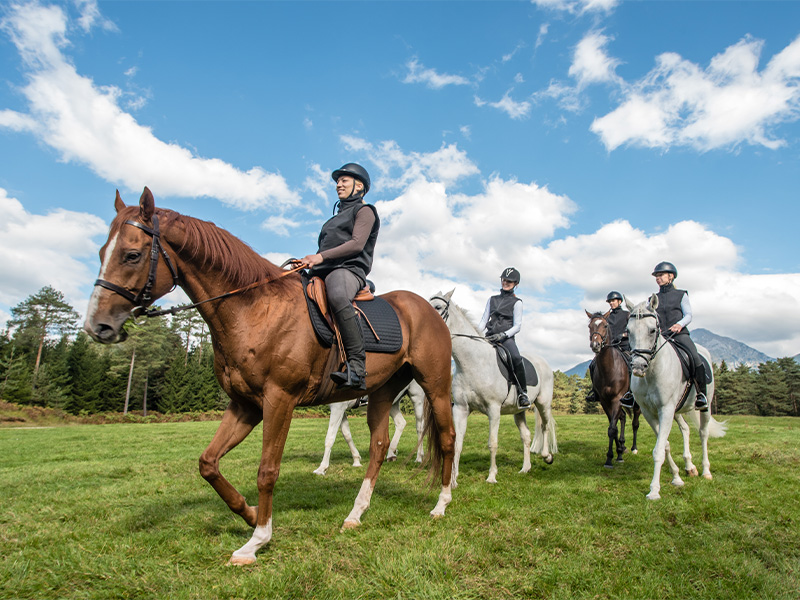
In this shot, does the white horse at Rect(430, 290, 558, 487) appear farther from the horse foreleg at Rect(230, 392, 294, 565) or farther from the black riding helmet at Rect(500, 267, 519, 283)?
the horse foreleg at Rect(230, 392, 294, 565)

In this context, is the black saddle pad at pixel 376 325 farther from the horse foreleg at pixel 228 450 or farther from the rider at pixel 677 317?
the rider at pixel 677 317

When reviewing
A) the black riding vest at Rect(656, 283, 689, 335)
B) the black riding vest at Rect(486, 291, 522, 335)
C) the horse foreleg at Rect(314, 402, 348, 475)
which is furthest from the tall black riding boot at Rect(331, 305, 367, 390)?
the black riding vest at Rect(656, 283, 689, 335)

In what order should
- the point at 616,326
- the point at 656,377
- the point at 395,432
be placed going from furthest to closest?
the point at 616,326, the point at 395,432, the point at 656,377

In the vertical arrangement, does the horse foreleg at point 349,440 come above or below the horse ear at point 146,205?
below

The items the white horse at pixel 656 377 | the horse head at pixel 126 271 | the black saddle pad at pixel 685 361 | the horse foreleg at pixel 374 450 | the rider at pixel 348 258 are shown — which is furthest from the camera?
the black saddle pad at pixel 685 361

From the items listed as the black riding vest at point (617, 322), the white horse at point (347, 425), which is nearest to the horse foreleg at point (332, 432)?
the white horse at point (347, 425)

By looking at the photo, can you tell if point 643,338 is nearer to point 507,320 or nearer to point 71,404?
point 507,320

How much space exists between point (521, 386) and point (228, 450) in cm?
597

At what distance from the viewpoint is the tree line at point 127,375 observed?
148 feet

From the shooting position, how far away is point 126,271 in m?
3.79

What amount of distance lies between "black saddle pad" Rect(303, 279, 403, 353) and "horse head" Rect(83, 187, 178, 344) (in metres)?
1.43

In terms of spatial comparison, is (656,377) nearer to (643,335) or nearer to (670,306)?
(643,335)

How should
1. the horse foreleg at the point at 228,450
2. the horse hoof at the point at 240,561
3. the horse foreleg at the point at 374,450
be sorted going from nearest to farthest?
the horse hoof at the point at 240,561
the horse foreleg at the point at 228,450
the horse foreleg at the point at 374,450

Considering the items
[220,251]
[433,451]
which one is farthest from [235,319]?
[433,451]
